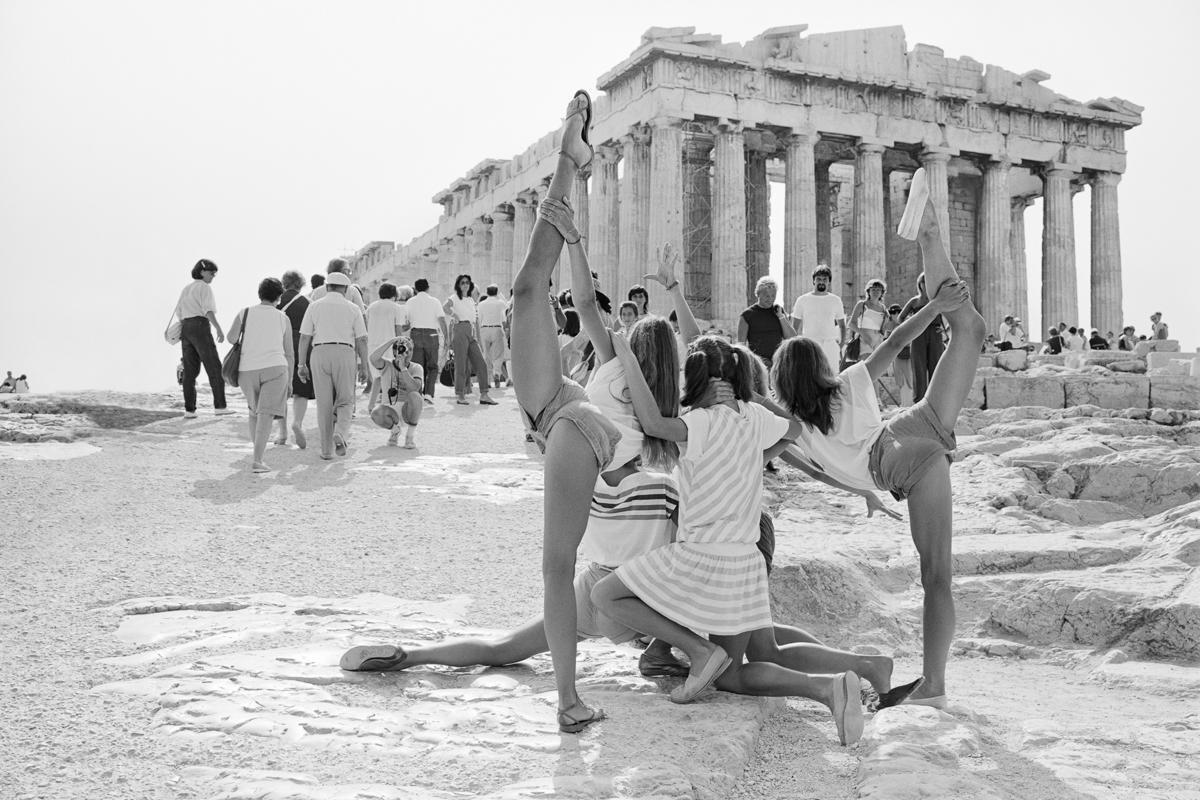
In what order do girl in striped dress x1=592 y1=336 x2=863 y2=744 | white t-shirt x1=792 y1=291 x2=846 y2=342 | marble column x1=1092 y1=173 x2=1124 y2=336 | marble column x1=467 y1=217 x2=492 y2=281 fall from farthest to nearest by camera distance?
marble column x1=467 y1=217 x2=492 y2=281 < marble column x1=1092 y1=173 x2=1124 y2=336 < white t-shirt x1=792 y1=291 x2=846 y2=342 < girl in striped dress x1=592 y1=336 x2=863 y2=744

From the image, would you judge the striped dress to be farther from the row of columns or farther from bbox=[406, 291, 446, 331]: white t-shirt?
the row of columns

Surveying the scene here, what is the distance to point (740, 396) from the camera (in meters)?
4.18

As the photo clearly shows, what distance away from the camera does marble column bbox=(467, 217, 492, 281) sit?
3853 centimetres

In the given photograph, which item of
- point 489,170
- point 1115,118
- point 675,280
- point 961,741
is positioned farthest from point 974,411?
point 489,170

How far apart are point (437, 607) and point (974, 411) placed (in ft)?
37.4

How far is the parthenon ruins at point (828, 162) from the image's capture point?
2650 cm

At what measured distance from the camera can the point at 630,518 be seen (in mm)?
4234

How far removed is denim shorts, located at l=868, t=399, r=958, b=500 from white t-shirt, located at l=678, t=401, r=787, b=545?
465 millimetres

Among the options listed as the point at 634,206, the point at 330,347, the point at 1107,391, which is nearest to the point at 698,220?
the point at 634,206

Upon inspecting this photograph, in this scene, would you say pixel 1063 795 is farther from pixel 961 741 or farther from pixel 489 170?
pixel 489 170

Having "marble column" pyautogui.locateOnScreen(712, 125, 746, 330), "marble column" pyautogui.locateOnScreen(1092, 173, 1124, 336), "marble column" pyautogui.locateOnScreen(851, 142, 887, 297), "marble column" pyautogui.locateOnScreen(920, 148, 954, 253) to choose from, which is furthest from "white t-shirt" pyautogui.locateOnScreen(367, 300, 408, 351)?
"marble column" pyautogui.locateOnScreen(1092, 173, 1124, 336)

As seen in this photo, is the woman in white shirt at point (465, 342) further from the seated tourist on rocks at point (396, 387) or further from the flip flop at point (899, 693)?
the flip flop at point (899, 693)

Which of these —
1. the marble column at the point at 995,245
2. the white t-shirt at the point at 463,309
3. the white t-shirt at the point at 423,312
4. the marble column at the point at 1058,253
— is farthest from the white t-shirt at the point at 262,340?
the marble column at the point at 1058,253

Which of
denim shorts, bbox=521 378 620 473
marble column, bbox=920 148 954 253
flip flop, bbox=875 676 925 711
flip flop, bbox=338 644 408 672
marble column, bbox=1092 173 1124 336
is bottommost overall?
flip flop, bbox=875 676 925 711
